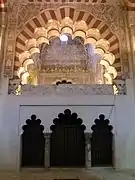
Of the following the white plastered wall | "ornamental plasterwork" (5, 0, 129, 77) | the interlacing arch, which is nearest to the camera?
the white plastered wall

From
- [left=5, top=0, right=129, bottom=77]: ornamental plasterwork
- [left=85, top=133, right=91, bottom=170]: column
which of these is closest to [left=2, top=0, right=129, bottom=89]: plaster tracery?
[left=5, top=0, right=129, bottom=77]: ornamental plasterwork

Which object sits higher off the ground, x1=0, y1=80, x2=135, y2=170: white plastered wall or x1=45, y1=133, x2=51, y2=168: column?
x1=0, y1=80, x2=135, y2=170: white plastered wall

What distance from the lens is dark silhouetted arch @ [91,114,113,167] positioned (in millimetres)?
4820

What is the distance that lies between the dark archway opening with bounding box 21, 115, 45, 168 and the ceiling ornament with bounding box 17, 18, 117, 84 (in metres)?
0.81

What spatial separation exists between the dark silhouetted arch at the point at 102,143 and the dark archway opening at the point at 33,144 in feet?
2.60

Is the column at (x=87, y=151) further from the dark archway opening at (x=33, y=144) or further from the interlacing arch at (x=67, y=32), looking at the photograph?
the interlacing arch at (x=67, y=32)

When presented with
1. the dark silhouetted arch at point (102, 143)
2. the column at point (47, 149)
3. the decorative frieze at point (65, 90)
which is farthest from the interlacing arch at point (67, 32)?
the column at point (47, 149)

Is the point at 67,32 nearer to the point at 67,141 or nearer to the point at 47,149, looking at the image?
the point at 67,141

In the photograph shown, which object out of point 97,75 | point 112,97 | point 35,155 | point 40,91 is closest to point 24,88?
point 40,91

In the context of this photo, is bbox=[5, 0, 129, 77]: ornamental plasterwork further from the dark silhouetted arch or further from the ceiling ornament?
the dark silhouetted arch

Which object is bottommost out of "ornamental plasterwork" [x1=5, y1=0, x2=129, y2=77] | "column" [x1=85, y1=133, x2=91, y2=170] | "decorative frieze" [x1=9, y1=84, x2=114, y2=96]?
"column" [x1=85, y1=133, x2=91, y2=170]

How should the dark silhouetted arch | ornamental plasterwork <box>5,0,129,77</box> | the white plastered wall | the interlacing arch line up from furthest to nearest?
ornamental plasterwork <box>5,0,129,77</box> → the interlacing arch → the dark silhouetted arch → the white plastered wall

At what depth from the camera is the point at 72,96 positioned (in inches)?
192

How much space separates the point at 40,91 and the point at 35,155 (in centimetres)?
99
